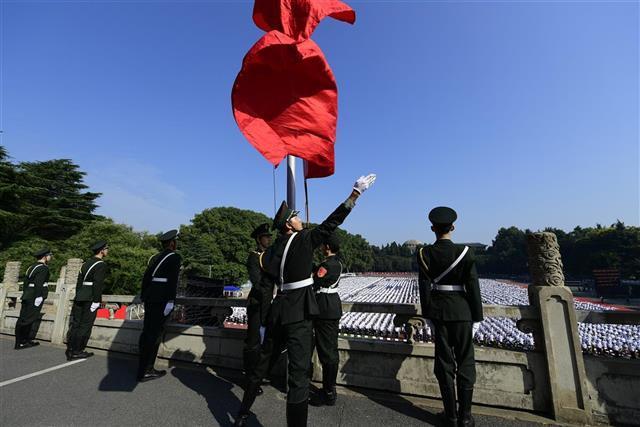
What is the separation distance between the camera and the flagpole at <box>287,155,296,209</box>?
15.5 ft

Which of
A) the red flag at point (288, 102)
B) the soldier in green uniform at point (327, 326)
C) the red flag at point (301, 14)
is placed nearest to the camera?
the soldier in green uniform at point (327, 326)

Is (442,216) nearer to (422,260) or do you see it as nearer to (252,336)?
(422,260)

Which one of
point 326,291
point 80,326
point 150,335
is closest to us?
point 326,291

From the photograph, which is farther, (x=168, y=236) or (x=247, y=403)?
(x=168, y=236)

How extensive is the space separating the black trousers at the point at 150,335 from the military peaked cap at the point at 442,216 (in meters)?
3.82

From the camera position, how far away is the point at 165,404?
3.56 m

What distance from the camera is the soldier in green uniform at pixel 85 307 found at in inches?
216

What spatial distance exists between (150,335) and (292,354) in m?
2.67

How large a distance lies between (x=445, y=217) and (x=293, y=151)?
2904 millimetres

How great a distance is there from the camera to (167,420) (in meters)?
3.18

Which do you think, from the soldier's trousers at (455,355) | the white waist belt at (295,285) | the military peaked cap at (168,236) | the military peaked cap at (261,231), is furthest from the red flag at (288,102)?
the soldier's trousers at (455,355)

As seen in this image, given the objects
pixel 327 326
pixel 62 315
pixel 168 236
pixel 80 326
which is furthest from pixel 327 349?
pixel 62 315

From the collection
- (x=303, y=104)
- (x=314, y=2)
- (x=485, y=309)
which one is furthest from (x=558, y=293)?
(x=314, y=2)

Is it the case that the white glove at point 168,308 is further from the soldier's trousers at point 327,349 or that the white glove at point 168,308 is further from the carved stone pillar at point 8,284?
the carved stone pillar at point 8,284
